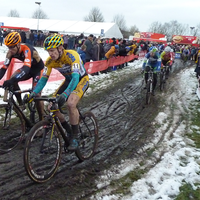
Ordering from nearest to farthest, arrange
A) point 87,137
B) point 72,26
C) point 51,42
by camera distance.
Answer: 1. point 51,42
2. point 87,137
3. point 72,26

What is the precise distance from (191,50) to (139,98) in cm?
2652

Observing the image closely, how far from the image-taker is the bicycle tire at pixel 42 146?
11.3 feet

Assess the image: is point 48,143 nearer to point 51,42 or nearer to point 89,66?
point 51,42

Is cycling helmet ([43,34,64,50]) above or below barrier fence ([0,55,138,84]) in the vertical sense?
above

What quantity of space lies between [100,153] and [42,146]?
1735 mm

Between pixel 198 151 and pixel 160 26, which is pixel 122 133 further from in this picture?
pixel 160 26

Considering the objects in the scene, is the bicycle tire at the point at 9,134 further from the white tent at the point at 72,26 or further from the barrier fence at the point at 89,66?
the white tent at the point at 72,26

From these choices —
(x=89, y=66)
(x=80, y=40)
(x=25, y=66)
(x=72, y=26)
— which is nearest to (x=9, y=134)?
(x=25, y=66)

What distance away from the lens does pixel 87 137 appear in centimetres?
481

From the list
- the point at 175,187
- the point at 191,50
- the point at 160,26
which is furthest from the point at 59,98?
the point at 160,26

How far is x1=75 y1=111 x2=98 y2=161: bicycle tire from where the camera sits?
4.56 meters

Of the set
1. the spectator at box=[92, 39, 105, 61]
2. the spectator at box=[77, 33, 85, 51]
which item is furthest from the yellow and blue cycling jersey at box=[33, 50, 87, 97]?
the spectator at box=[77, 33, 85, 51]

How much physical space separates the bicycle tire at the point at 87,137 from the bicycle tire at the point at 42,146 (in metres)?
0.57

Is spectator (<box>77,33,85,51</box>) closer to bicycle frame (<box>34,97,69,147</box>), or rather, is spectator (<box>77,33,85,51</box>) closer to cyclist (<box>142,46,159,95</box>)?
cyclist (<box>142,46,159,95</box>)
